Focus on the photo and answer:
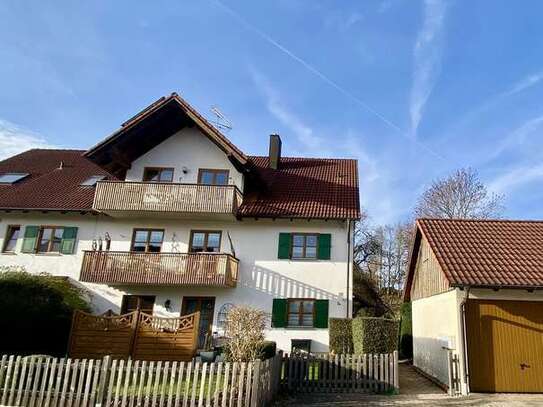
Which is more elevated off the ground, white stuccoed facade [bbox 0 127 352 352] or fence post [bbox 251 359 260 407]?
white stuccoed facade [bbox 0 127 352 352]

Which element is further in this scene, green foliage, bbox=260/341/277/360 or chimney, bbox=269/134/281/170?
chimney, bbox=269/134/281/170

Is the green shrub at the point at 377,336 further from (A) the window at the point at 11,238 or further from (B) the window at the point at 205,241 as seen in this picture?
(A) the window at the point at 11,238

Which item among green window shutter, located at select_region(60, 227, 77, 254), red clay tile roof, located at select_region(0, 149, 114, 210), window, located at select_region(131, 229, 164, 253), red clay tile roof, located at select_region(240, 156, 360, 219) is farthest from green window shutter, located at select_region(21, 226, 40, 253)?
red clay tile roof, located at select_region(240, 156, 360, 219)

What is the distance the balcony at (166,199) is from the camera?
18.5m

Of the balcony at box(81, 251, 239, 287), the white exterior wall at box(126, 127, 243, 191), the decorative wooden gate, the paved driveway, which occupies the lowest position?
the paved driveway

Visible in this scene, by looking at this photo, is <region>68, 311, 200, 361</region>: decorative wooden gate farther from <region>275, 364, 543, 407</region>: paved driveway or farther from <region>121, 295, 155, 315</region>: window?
<region>275, 364, 543, 407</region>: paved driveway

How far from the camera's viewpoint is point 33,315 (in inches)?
611

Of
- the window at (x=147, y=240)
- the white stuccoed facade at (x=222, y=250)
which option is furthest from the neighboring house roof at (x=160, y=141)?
the window at (x=147, y=240)

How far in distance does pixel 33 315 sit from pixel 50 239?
527 cm

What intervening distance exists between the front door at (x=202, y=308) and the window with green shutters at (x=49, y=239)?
601 cm

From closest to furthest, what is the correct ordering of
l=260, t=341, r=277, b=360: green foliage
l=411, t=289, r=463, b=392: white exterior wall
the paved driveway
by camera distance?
the paved driveway
l=411, t=289, r=463, b=392: white exterior wall
l=260, t=341, r=277, b=360: green foliage

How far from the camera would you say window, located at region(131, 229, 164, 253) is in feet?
64.1

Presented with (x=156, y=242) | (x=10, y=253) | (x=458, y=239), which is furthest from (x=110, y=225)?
(x=458, y=239)

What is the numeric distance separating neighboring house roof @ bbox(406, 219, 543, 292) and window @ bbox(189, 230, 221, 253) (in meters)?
8.90
